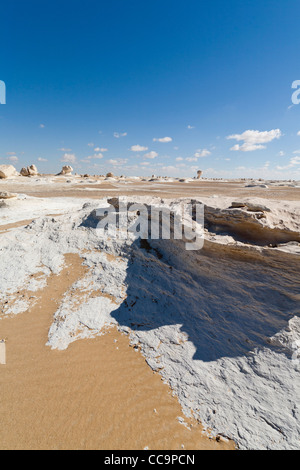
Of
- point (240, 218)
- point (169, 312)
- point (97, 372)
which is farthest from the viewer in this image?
point (240, 218)

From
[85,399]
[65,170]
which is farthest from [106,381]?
[65,170]

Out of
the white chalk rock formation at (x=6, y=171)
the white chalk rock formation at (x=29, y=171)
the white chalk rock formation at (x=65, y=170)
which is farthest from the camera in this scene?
the white chalk rock formation at (x=65, y=170)

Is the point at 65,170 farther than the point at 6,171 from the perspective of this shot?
Yes

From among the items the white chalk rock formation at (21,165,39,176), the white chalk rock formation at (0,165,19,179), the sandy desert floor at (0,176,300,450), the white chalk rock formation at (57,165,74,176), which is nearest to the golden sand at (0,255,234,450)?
the sandy desert floor at (0,176,300,450)

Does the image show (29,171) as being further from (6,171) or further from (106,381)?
(106,381)

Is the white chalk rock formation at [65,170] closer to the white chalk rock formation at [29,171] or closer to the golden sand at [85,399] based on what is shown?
the white chalk rock formation at [29,171]

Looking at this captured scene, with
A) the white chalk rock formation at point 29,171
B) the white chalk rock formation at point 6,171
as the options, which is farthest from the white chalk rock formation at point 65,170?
the white chalk rock formation at point 6,171

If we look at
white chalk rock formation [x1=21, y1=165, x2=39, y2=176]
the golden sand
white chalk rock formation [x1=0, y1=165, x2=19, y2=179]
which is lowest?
the golden sand

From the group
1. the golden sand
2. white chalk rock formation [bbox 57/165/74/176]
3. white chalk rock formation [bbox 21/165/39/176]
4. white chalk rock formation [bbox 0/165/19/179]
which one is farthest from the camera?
white chalk rock formation [bbox 57/165/74/176]

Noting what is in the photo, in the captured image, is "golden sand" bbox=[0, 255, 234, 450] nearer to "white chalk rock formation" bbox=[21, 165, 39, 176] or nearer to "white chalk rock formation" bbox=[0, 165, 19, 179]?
"white chalk rock formation" bbox=[0, 165, 19, 179]
